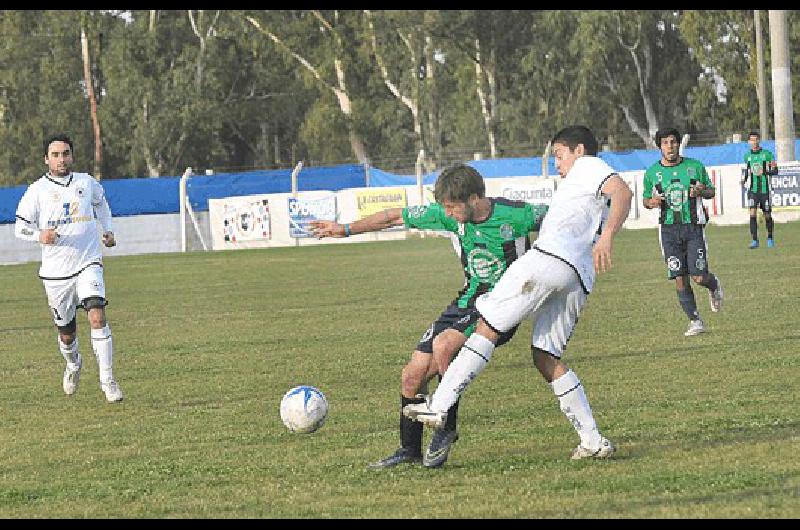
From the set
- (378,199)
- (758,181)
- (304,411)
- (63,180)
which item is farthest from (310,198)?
(304,411)

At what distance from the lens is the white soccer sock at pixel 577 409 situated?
7922 mm

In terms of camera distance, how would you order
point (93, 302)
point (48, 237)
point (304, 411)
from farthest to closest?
point (93, 302) < point (48, 237) < point (304, 411)

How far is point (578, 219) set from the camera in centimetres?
783

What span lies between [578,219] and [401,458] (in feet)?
5.12

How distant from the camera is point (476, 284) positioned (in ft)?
26.8

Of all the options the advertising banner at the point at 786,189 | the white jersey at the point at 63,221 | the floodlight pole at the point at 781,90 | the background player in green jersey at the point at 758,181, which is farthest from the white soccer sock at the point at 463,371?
the floodlight pole at the point at 781,90

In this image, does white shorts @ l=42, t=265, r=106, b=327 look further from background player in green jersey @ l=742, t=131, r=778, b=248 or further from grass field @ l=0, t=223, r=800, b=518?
background player in green jersey @ l=742, t=131, r=778, b=248

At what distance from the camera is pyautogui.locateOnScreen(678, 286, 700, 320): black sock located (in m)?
14.7

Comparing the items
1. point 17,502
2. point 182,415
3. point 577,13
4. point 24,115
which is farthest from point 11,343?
point 24,115

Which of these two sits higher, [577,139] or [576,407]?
[577,139]

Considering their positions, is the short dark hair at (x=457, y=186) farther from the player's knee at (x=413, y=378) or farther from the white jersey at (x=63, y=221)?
the white jersey at (x=63, y=221)

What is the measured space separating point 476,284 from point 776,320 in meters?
7.85

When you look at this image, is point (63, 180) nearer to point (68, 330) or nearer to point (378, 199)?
point (68, 330)

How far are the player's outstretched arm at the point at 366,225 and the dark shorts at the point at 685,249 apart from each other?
7.02 m
